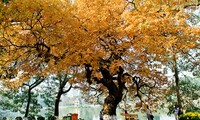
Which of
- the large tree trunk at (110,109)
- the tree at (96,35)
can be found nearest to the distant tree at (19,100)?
the tree at (96,35)

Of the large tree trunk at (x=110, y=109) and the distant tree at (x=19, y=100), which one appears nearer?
the large tree trunk at (x=110, y=109)

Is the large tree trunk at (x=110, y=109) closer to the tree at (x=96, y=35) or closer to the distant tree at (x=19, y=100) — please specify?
the tree at (x=96, y=35)

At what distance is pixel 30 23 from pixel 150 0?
5370 millimetres

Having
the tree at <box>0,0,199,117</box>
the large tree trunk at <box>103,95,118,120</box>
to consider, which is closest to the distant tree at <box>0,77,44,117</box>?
the tree at <box>0,0,199,117</box>

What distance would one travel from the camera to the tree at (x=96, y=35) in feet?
40.0

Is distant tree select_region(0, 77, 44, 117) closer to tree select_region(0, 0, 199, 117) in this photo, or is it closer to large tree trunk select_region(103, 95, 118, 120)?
tree select_region(0, 0, 199, 117)

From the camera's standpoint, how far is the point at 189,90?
2328 centimetres

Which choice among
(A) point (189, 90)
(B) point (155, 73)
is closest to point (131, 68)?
(B) point (155, 73)

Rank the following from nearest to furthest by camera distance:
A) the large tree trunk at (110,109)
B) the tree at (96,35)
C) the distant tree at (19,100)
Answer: the tree at (96,35) < the large tree trunk at (110,109) < the distant tree at (19,100)

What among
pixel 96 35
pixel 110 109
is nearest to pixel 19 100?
pixel 110 109

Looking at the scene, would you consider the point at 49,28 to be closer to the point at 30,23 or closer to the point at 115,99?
the point at 30,23

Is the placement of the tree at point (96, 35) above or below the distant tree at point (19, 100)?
above

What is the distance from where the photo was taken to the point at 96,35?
13.1m

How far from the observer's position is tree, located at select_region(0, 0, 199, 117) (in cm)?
1219
